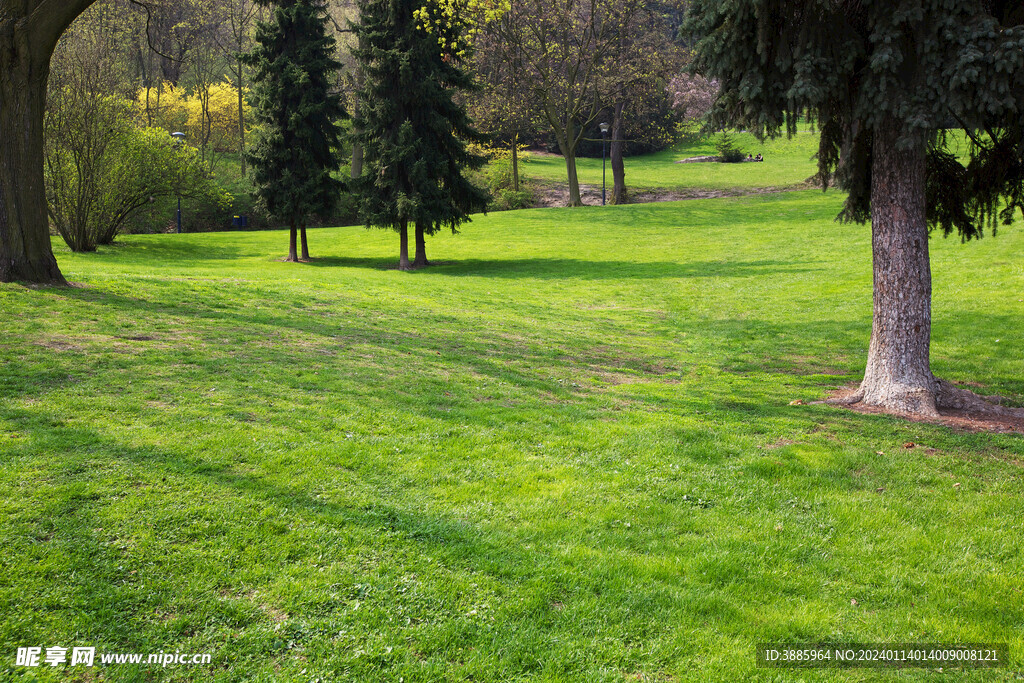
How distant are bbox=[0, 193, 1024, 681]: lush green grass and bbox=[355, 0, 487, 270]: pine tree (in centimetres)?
1215

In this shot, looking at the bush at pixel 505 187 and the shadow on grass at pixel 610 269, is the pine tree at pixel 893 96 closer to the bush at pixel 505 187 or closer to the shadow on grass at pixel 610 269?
the shadow on grass at pixel 610 269

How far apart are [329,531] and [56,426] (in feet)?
11.3

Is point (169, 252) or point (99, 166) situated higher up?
point (99, 166)

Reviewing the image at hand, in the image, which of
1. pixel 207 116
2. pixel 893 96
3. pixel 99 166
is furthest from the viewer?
pixel 207 116

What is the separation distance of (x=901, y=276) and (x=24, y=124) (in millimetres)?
14865

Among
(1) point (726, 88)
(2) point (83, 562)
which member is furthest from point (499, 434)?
(1) point (726, 88)

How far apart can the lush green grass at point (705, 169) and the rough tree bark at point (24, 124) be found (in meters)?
42.8

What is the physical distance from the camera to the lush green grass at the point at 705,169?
5147cm

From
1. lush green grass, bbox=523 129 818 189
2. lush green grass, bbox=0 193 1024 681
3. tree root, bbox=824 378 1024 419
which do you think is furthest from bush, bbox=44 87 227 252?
lush green grass, bbox=523 129 818 189

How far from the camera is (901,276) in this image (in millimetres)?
8703

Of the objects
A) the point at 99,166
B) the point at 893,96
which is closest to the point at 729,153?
the point at 99,166

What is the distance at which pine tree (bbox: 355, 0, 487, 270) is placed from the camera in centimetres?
2342

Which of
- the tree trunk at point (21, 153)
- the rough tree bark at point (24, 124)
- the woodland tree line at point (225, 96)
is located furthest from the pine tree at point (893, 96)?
the tree trunk at point (21, 153)

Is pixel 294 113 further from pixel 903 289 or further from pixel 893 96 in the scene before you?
pixel 903 289
